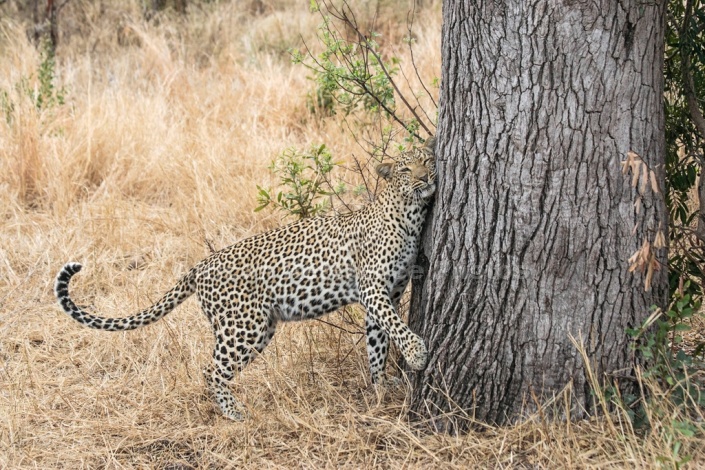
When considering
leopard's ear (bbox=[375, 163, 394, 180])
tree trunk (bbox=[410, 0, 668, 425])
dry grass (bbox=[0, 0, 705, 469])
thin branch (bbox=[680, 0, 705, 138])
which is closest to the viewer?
tree trunk (bbox=[410, 0, 668, 425])

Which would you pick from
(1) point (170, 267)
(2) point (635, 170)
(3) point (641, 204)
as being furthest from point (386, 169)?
(1) point (170, 267)

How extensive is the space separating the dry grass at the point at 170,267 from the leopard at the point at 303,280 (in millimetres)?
155

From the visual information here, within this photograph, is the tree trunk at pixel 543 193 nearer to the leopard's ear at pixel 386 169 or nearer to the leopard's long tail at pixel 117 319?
the leopard's ear at pixel 386 169

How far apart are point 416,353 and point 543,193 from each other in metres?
0.99

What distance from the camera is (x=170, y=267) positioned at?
6883mm

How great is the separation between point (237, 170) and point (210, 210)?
0.72 meters

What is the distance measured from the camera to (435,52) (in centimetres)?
992

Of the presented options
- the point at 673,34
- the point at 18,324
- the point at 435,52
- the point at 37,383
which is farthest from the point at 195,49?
the point at 673,34

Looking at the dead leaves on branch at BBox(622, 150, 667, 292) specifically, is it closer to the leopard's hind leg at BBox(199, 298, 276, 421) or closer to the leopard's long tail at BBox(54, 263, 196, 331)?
the leopard's hind leg at BBox(199, 298, 276, 421)

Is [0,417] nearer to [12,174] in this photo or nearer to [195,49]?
[12,174]

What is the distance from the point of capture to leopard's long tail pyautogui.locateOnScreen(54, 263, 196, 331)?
493cm

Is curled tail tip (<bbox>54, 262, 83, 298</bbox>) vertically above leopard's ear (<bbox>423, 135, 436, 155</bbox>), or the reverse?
leopard's ear (<bbox>423, 135, 436, 155</bbox>)

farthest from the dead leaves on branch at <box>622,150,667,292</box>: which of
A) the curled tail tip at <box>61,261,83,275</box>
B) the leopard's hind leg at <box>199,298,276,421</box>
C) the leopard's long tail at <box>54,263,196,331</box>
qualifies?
the curled tail tip at <box>61,261,83,275</box>

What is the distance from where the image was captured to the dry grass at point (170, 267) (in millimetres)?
4246
